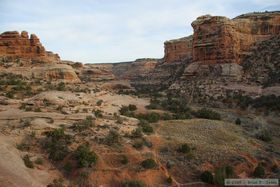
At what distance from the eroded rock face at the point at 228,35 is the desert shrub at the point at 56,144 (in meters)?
33.6

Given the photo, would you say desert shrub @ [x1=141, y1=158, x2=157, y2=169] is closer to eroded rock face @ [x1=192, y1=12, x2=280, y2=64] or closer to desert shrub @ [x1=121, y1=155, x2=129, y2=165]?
desert shrub @ [x1=121, y1=155, x2=129, y2=165]

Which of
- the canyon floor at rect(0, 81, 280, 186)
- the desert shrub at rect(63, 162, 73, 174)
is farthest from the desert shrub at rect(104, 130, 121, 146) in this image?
the desert shrub at rect(63, 162, 73, 174)

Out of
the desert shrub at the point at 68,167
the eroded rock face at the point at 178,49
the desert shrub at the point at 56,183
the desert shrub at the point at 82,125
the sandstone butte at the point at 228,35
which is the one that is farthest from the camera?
the eroded rock face at the point at 178,49

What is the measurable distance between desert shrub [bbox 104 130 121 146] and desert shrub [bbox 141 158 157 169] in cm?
216

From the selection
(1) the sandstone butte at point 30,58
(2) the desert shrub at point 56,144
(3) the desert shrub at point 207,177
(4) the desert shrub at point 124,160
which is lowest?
(3) the desert shrub at point 207,177

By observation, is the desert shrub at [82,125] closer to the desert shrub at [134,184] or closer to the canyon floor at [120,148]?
the canyon floor at [120,148]

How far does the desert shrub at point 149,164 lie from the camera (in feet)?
49.2

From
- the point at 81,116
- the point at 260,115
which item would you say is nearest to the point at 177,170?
the point at 81,116

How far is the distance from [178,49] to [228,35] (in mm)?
26962

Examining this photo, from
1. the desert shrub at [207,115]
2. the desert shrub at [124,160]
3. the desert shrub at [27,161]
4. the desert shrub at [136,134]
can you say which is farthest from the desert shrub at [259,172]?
the desert shrub at [207,115]

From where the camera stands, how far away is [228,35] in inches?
1762

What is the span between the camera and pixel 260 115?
104ft

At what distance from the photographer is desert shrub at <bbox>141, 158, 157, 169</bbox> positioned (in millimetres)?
15008

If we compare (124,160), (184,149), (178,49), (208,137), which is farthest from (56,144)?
(178,49)
